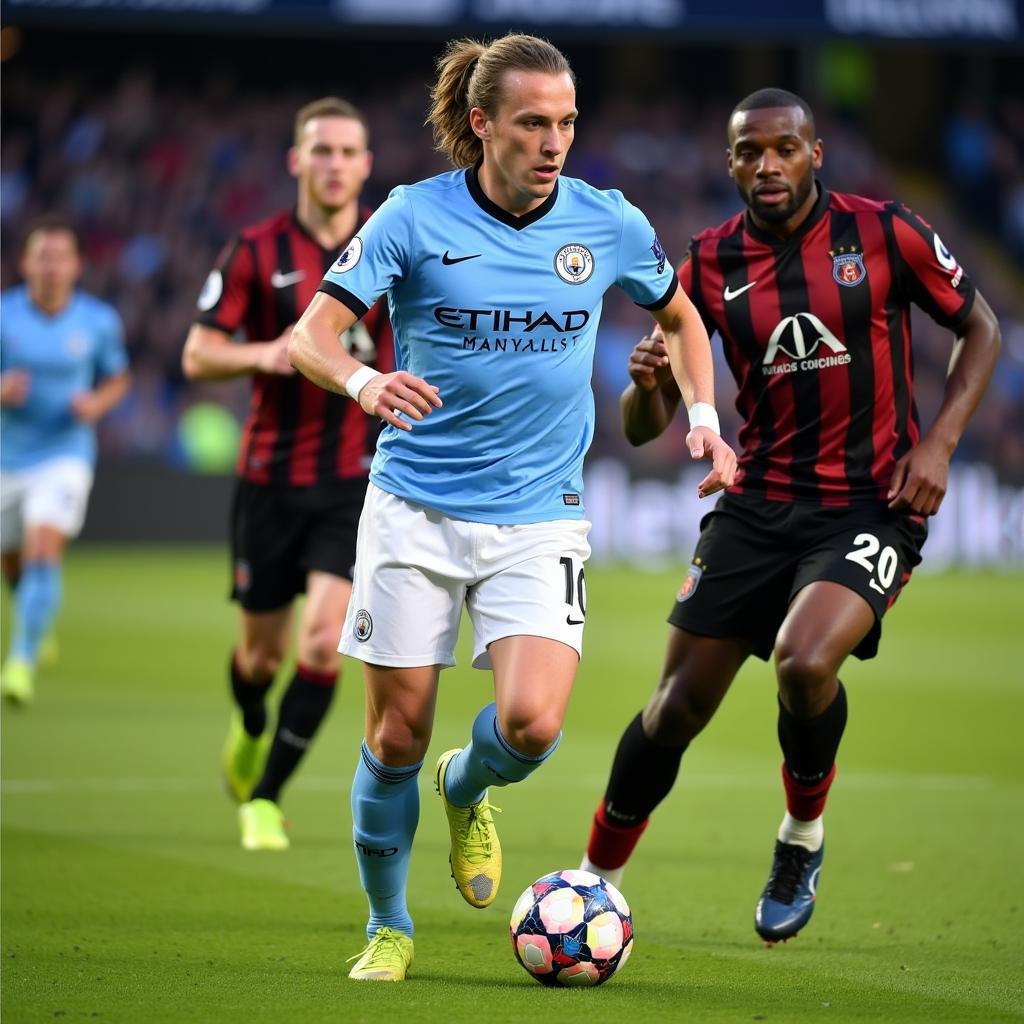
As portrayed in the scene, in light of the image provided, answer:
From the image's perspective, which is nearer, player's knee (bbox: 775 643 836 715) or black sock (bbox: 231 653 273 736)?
player's knee (bbox: 775 643 836 715)

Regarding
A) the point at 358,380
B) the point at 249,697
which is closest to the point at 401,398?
the point at 358,380

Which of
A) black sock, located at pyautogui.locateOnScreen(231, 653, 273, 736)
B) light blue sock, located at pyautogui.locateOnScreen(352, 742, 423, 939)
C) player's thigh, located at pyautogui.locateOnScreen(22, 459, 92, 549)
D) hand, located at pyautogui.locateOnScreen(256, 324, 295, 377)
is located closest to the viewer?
light blue sock, located at pyautogui.locateOnScreen(352, 742, 423, 939)

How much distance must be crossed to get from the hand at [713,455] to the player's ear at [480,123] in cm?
93

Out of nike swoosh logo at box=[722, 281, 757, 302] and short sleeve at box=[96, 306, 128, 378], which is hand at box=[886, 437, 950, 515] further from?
short sleeve at box=[96, 306, 128, 378]

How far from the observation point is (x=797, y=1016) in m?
4.35

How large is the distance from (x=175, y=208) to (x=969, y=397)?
20854 millimetres

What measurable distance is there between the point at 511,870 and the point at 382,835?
1648 mm

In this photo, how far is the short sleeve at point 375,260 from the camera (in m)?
4.63

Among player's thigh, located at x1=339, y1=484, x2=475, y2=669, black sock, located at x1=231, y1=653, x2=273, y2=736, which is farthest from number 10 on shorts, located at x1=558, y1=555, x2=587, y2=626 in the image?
black sock, located at x1=231, y1=653, x2=273, y2=736

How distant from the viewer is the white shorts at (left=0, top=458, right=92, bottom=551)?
10.9 meters

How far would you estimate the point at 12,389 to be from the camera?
11.0 metres

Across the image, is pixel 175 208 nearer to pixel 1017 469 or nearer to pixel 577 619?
pixel 1017 469

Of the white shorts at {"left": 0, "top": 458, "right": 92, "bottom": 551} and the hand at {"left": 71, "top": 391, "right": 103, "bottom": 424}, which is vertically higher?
the hand at {"left": 71, "top": 391, "right": 103, "bottom": 424}

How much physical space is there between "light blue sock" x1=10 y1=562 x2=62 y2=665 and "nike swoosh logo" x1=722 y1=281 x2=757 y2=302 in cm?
600
